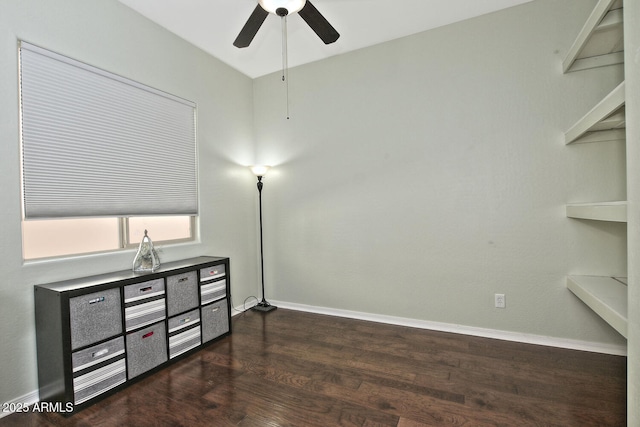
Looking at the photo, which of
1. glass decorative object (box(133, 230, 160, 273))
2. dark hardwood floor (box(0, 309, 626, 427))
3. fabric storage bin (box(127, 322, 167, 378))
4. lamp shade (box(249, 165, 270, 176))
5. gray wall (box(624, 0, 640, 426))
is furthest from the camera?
lamp shade (box(249, 165, 270, 176))

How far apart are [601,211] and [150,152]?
3.34 meters

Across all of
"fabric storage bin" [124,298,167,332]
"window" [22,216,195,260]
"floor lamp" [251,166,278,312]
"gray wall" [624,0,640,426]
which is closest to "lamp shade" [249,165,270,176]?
"floor lamp" [251,166,278,312]

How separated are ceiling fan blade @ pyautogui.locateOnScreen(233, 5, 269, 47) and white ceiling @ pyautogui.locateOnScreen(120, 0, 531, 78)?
0.58 m

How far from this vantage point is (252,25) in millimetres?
2082

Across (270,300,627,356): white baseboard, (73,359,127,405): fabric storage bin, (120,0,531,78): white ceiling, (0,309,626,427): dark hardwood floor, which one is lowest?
(0,309,626,427): dark hardwood floor

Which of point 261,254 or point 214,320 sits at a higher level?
point 261,254

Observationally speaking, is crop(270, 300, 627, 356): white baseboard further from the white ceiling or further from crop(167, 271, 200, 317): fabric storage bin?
the white ceiling

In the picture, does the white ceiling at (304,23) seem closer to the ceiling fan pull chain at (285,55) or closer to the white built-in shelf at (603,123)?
the ceiling fan pull chain at (285,55)

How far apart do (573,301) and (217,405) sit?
2.79 metres

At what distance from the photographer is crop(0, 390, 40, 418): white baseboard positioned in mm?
1884

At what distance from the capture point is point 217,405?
6.36 ft

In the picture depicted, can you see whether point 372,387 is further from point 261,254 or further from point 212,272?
point 261,254

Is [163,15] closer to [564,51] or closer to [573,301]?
[564,51]

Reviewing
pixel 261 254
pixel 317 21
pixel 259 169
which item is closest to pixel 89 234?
pixel 259 169
